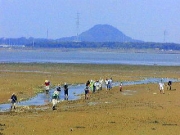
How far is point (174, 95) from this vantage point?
40.7 m

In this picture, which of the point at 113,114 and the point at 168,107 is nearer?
the point at 113,114

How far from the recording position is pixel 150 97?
39.3m

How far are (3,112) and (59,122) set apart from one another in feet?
20.7

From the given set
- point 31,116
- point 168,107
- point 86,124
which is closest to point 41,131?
point 86,124

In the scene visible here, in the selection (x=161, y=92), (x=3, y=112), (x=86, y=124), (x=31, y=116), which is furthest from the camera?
(x=161, y=92)

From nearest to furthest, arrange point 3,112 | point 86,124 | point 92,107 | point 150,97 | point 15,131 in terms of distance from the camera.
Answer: point 15,131 < point 86,124 < point 3,112 < point 92,107 < point 150,97

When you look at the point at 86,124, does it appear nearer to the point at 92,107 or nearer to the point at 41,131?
the point at 41,131

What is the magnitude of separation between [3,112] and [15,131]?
7.76 m

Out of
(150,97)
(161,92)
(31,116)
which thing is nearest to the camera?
(31,116)

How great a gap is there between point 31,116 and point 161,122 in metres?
8.40

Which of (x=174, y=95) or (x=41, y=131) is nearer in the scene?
(x=41, y=131)

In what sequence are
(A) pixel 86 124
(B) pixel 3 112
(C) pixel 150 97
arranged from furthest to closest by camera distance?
(C) pixel 150 97 → (B) pixel 3 112 → (A) pixel 86 124

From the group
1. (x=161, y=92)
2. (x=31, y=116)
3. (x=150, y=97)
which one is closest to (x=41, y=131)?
(x=31, y=116)

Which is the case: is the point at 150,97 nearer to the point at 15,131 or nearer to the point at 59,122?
the point at 59,122
